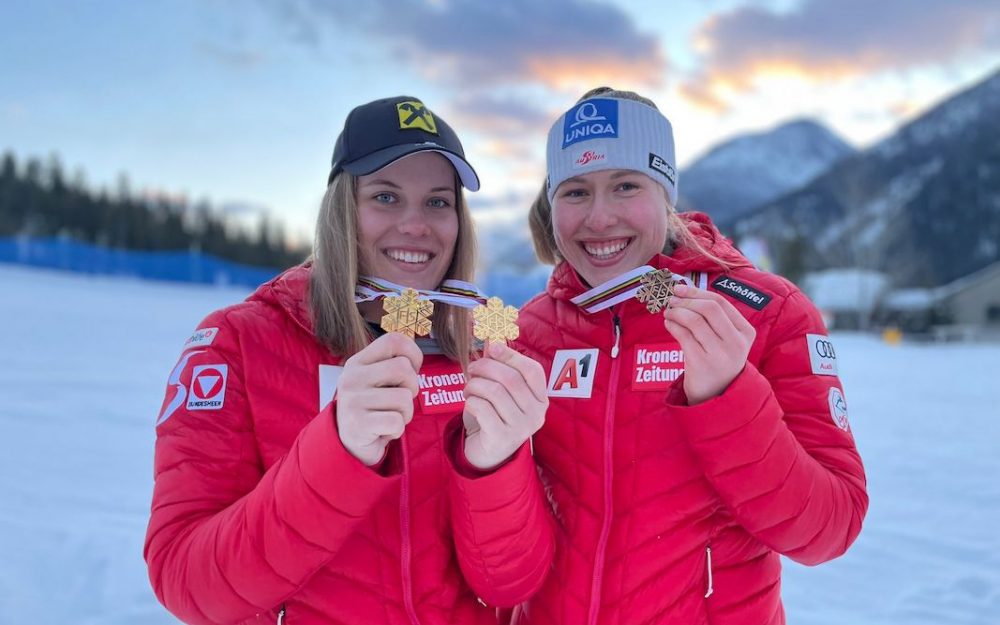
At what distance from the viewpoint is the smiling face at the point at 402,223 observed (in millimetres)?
2197

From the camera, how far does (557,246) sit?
263 centimetres

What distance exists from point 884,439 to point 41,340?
48.4 ft

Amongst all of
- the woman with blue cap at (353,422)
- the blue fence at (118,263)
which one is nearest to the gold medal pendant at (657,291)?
the woman with blue cap at (353,422)

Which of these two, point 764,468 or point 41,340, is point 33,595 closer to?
point 764,468

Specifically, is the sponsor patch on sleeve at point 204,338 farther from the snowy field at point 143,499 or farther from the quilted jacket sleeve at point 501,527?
the snowy field at point 143,499

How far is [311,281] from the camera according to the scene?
220 cm

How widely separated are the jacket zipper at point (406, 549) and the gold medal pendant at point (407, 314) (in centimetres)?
35

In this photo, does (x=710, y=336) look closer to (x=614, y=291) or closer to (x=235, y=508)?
(x=614, y=291)

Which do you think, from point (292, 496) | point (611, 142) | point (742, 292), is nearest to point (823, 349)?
point (742, 292)

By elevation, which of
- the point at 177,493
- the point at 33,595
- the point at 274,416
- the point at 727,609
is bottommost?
the point at 33,595

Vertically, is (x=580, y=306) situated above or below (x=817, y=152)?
below

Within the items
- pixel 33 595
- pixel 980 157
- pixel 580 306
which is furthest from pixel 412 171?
pixel 980 157

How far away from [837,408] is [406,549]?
1372 mm

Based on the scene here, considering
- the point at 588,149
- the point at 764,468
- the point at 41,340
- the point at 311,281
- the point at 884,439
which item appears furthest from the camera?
the point at 41,340
